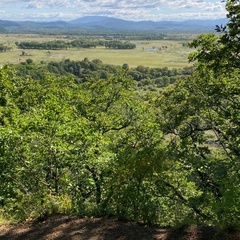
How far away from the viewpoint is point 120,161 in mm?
9117

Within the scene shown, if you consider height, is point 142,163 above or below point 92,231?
above

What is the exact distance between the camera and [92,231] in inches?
333

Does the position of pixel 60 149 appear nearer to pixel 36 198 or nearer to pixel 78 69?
pixel 36 198

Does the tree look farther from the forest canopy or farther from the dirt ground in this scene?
the dirt ground

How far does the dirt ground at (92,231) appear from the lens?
7.68 metres

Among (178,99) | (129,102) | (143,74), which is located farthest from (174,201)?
(143,74)

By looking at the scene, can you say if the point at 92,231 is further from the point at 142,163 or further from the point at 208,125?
the point at 208,125

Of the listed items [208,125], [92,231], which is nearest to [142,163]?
[92,231]

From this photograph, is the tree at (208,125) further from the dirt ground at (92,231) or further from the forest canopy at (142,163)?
the dirt ground at (92,231)

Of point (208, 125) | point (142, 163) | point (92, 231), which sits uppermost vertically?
point (142, 163)

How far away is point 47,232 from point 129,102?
418 inches

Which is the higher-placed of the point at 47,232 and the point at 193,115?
the point at 193,115

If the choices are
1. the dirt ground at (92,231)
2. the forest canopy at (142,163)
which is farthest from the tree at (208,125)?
the dirt ground at (92,231)

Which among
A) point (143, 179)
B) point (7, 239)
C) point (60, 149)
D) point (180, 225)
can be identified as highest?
point (60, 149)
